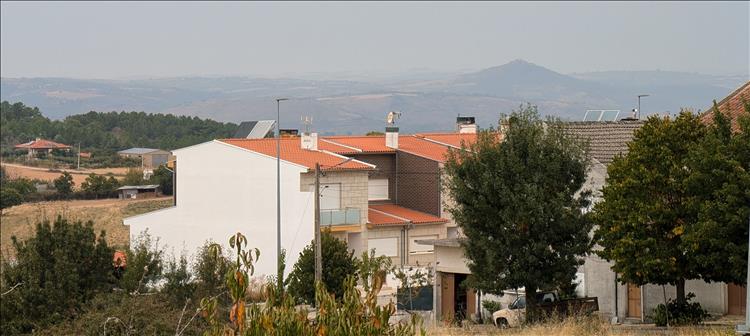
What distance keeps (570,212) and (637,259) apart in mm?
3708

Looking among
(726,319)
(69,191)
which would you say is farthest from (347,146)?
(69,191)

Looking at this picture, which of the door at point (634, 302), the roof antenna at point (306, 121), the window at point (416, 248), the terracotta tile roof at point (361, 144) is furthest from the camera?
the terracotta tile roof at point (361, 144)

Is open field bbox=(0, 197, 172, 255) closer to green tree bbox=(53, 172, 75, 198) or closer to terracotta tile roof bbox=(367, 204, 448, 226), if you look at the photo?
green tree bbox=(53, 172, 75, 198)

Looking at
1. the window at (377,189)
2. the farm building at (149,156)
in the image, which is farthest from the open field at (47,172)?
the window at (377,189)

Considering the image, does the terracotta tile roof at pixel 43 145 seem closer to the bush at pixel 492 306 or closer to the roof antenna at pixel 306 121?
the roof antenna at pixel 306 121

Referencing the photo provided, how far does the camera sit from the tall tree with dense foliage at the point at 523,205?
28625 millimetres

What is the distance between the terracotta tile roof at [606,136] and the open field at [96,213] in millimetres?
39961

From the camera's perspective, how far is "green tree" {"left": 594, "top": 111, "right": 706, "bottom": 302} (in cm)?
2500

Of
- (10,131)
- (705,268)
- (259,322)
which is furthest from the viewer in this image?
(10,131)

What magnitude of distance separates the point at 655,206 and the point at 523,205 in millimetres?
4008

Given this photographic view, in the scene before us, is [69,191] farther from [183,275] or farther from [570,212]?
[570,212]

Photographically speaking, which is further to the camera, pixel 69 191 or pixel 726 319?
pixel 69 191

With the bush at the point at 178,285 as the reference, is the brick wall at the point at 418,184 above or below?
above

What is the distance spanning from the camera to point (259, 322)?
9.55 metres
